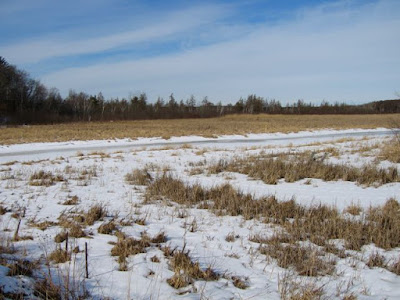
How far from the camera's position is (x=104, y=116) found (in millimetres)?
66875

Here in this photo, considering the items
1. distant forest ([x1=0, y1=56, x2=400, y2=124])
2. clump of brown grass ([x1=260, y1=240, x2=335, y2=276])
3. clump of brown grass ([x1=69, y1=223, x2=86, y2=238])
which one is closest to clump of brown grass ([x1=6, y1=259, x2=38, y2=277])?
clump of brown grass ([x1=69, y1=223, x2=86, y2=238])

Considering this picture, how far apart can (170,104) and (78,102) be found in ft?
99.3

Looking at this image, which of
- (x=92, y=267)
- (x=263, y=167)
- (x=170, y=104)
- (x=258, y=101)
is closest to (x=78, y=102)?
(x=170, y=104)

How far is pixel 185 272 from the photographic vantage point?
3.50 metres

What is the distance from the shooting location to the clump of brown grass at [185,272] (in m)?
3.33

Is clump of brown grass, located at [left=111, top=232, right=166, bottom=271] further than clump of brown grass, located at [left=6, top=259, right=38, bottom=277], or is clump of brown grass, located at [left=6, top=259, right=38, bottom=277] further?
clump of brown grass, located at [left=111, top=232, right=166, bottom=271]

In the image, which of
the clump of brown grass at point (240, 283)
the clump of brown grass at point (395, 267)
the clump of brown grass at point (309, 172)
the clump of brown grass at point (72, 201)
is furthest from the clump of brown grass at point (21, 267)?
the clump of brown grass at point (309, 172)

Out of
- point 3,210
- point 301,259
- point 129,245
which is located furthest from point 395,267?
point 3,210

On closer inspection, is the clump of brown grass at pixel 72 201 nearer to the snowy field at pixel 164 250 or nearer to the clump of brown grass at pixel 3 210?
the snowy field at pixel 164 250

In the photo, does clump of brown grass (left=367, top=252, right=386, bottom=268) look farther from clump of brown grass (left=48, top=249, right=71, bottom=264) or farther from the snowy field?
clump of brown grass (left=48, top=249, right=71, bottom=264)

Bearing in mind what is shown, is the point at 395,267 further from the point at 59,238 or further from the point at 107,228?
the point at 59,238

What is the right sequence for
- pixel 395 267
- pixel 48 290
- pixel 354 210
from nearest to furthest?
pixel 48 290
pixel 395 267
pixel 354 210

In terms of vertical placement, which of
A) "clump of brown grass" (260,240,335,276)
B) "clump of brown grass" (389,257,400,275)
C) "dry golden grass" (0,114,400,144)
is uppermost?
"dry golden grass" (0,114,400,144)

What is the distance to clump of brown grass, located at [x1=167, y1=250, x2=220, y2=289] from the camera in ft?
10.9
